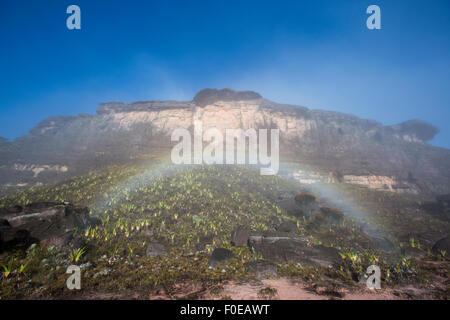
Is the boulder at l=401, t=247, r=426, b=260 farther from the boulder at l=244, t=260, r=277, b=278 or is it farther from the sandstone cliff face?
the sandstone cliff face

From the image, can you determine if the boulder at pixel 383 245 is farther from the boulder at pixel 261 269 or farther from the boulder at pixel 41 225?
the boulder at pixel 41 225

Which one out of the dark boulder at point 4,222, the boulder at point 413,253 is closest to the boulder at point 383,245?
the boulder at point 413,253

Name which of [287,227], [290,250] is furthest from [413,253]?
[290,250]

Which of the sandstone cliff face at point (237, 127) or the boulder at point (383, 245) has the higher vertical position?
the sandstone cliff face at point (237, 127)

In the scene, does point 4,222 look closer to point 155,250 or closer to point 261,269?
point 155,250

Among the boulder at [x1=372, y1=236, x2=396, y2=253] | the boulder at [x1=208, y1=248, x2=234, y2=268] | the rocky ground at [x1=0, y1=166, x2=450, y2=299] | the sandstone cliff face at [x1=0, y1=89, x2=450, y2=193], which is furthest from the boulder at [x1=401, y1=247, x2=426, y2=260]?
the sandstone cliff face at [x1=0, y1=89, x2=450, y2=193]

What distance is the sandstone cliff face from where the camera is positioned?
35.7 meters

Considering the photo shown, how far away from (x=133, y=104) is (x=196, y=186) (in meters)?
53.2

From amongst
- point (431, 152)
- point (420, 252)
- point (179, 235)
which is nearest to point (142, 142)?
point (179, 235)

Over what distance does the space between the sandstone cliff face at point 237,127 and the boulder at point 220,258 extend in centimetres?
3057

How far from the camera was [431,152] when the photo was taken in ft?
174

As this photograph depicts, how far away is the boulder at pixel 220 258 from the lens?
22.7ft

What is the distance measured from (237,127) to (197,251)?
44442 mm

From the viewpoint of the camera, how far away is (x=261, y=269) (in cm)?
651
